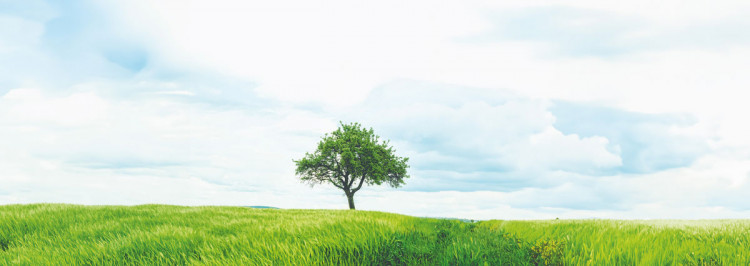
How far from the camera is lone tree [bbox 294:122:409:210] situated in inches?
1684

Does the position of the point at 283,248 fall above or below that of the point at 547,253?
below

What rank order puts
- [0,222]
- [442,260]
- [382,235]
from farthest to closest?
[0,222]
[382,235]
[442,260]

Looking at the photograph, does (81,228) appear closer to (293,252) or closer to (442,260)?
(293,252)

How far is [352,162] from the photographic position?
41.3 m

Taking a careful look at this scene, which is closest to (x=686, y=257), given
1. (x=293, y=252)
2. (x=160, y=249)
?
(x=293, y=252)

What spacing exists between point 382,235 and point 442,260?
4.61ft

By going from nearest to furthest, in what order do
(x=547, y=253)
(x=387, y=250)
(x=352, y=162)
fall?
(x=547, y=253) → (x=387, y=250) → (x=352, y=162)

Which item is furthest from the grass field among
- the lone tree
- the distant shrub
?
the lone tree

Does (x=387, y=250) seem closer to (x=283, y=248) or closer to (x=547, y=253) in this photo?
(x=283, y=248)

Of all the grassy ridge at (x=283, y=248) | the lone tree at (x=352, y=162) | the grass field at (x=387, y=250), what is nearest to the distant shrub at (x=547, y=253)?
the grass field at (x=387, y=250)

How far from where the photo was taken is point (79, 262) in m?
6.47

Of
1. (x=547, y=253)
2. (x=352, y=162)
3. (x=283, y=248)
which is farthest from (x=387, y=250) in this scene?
(x=352, y=162)

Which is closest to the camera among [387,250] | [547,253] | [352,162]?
[547,253]

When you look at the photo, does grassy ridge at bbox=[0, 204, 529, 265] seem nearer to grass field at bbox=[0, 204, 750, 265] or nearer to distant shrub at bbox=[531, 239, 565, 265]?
grass field at bbox=[0, 204, 750, 265]
